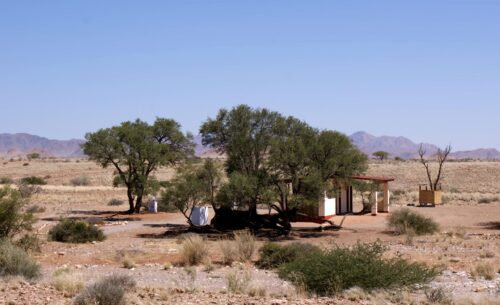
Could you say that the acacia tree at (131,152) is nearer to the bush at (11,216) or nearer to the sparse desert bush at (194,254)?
the bush at (11,216)

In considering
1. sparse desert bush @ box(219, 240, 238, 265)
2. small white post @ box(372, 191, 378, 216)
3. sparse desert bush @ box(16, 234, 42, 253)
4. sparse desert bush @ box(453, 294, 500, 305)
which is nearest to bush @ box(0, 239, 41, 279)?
sparse desert bush @ box(16, 234, 42, 253)

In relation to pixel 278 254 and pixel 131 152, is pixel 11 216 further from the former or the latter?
pixel 131 152

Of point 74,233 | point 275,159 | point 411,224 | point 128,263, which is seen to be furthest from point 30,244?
point 411,224

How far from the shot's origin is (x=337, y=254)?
1525 centimetres

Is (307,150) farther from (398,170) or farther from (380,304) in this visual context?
(398,170)

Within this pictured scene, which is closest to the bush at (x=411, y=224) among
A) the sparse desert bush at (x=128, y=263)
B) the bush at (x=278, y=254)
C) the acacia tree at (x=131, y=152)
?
the bush at (x=278, y=254)

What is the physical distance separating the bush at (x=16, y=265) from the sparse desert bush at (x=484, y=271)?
12.5m

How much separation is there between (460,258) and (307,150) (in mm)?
11070

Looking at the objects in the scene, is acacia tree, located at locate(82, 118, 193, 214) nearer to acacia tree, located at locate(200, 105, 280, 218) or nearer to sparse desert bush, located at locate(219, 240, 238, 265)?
acacia tree, located at locate(200, 105, 280, 218)

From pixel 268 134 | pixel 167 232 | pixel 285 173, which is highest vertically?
pixel 268 134

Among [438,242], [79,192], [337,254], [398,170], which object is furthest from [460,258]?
[398,170]

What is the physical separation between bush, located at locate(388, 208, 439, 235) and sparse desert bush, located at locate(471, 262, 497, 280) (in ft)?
43.1

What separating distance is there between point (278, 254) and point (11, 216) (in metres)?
9.85

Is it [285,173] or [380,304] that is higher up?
[285,173]
